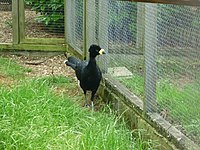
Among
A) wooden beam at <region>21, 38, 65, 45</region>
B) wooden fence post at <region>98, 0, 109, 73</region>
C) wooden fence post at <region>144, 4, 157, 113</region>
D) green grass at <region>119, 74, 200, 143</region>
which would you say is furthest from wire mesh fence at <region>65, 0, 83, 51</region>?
green grass at <region>119, 74, 200, 143</region>

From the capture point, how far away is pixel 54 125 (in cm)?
399

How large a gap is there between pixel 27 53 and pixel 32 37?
25 cm

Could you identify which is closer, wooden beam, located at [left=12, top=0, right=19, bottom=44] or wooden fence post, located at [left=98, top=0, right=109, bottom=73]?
wooden fence post, located at [left=98, top=0, right=109, bottom=73]

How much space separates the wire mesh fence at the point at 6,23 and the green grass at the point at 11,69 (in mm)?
441

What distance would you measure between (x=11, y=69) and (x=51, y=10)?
4.39 ft

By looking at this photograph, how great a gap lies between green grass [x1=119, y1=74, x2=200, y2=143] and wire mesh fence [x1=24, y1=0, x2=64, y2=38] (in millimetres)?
4021

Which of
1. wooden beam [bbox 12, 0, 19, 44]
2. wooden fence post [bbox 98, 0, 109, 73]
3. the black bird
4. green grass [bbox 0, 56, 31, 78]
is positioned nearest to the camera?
the black bird

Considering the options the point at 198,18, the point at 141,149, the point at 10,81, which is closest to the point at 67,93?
the point at 10,81

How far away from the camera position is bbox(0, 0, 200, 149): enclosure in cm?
312

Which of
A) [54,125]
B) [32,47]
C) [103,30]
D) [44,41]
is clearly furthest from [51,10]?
[54,125]

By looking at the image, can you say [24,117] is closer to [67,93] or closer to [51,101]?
[51,101]

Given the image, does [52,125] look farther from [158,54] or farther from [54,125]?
[158,54]

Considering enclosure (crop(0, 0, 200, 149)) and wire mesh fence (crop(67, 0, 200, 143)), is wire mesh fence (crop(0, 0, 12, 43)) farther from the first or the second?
wire mesh fence (crop(67, 0, 200, 143))

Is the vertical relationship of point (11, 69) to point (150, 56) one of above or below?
below
